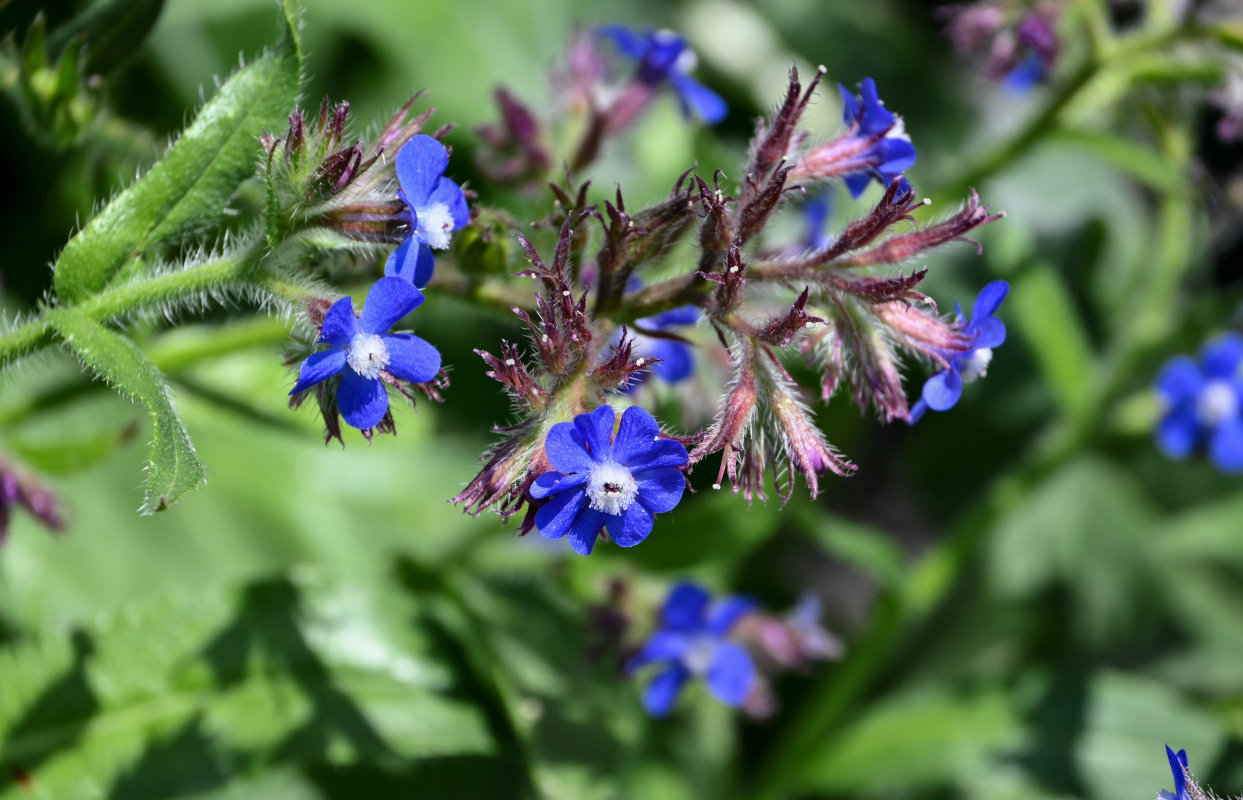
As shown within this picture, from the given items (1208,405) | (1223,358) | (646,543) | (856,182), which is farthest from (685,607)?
(1223,358)

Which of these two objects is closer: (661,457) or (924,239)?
(661,457)

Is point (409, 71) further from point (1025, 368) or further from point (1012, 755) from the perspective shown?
point (1012, 755)

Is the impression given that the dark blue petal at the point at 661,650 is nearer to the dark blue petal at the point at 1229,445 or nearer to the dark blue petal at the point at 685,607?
the dark blue petal at the point at 685,607

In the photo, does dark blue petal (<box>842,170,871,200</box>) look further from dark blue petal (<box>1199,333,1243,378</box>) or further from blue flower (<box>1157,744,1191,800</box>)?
dark blue petal (<box>1199,333,1243,378</box>)

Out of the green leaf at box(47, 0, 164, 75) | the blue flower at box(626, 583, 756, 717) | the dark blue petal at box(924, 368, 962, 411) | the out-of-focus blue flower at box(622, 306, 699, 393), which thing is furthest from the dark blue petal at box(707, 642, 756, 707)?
the green leaf at box(47, 0, 164, 75)

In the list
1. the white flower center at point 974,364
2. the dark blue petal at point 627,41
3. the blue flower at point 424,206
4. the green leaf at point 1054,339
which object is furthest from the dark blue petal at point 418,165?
the green leaf at point 1054,339

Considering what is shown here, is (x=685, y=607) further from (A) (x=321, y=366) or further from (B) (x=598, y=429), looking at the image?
(A) (x=321, y=366)

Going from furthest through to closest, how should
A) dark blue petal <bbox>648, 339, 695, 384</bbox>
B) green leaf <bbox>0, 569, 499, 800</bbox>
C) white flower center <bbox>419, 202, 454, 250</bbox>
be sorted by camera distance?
green leaf <bbox>0, 569, 499, 800</bbox> < dark blue petal <bbox>648, 339, 695, 384</bbox> < white flower center <bbox>419, 202, 454, 250</bbox>
